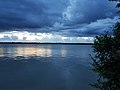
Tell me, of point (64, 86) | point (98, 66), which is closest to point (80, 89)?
point (64, 86)

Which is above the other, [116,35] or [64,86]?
[116,35]

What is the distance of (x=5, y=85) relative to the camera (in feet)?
123

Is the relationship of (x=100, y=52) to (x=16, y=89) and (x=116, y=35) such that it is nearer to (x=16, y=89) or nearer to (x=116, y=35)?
(x=116, y=35)

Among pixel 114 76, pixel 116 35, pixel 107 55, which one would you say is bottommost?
pixel 114 76

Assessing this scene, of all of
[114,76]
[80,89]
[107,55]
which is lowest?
[80,89]

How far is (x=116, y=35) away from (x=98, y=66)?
2.22 metres

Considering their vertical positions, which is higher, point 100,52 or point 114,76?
point 100,52

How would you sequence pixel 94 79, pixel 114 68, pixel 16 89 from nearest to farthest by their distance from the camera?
pixel 114 68 → pixel 16 89 → pixel 94 79

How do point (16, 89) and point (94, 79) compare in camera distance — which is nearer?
point (16, 89)

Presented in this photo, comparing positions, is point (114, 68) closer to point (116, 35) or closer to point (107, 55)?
point (107, 55)

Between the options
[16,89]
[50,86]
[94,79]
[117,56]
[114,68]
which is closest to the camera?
[117,56]

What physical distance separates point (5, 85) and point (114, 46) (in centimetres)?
2716

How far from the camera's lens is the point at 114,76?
13.3m

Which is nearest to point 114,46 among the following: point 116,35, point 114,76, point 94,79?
point 116,35
